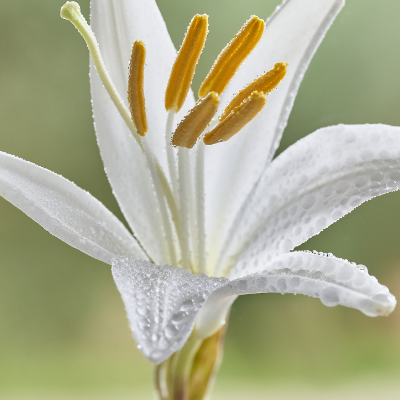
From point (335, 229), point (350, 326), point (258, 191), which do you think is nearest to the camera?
point (258, 191)

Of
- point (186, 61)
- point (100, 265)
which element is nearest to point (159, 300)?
point (186, 61)

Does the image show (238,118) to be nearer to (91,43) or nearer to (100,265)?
(91,43)

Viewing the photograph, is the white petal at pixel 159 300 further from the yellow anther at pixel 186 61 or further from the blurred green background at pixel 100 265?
the blurred green background at pixel 100 265

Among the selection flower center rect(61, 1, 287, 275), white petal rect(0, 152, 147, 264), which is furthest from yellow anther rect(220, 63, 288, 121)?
white petal rect(0, 152, 147, 264)

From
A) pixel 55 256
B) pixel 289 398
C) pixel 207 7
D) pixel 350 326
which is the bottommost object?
pixel 289 398

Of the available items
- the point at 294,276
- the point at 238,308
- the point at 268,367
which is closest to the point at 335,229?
the point at 238,308

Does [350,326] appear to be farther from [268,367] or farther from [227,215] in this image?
[227,215]
